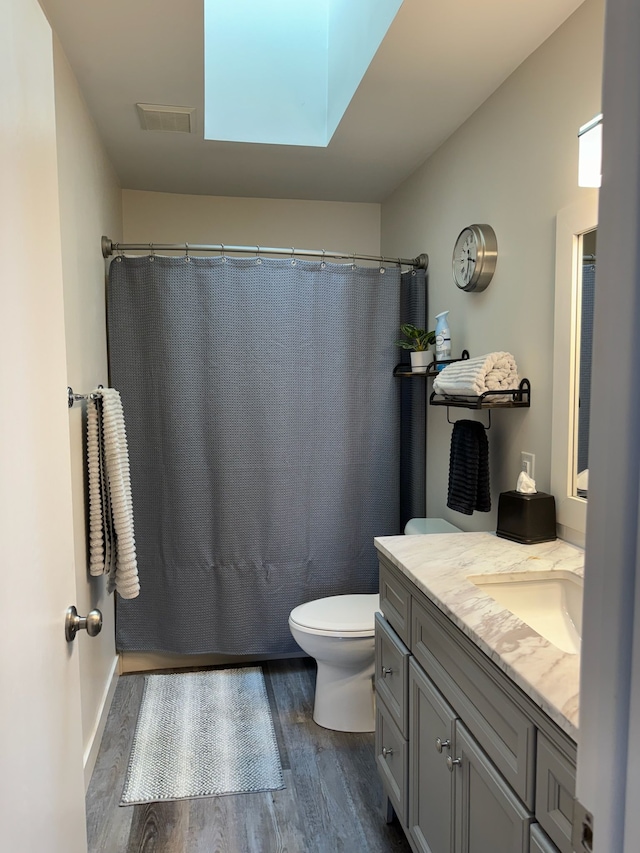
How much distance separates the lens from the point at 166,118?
2.23 m

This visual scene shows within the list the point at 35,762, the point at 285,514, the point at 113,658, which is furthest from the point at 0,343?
the point at 113,658

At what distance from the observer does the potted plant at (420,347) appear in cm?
254

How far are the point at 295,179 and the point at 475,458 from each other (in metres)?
1.65

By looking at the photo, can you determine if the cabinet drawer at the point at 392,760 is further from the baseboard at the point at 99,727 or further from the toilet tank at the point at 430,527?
the baseboard at the point at 99,727

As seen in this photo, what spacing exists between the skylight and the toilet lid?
6.13 feet

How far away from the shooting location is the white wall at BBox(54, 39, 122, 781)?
1861mm

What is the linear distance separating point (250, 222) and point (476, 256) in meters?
1.48

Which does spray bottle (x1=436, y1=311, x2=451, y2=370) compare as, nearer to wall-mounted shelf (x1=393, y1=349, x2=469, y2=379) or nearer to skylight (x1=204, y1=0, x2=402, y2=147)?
wall-mounted shelf (x1=393, y1=349, x2=469, y2=379)

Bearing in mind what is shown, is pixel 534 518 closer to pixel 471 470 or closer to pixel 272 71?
pixel 471 470

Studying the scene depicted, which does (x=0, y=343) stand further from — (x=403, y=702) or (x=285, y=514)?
(x=285, y=514)

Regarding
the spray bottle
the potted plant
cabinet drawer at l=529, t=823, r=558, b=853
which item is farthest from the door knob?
the potted plant

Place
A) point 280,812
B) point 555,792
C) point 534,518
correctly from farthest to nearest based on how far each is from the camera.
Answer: point 280,812
point 534,518
point 555,792

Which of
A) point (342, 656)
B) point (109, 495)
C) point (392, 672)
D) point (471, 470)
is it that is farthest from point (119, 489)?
point (471, 470)

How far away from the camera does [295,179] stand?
2857 millimetres
